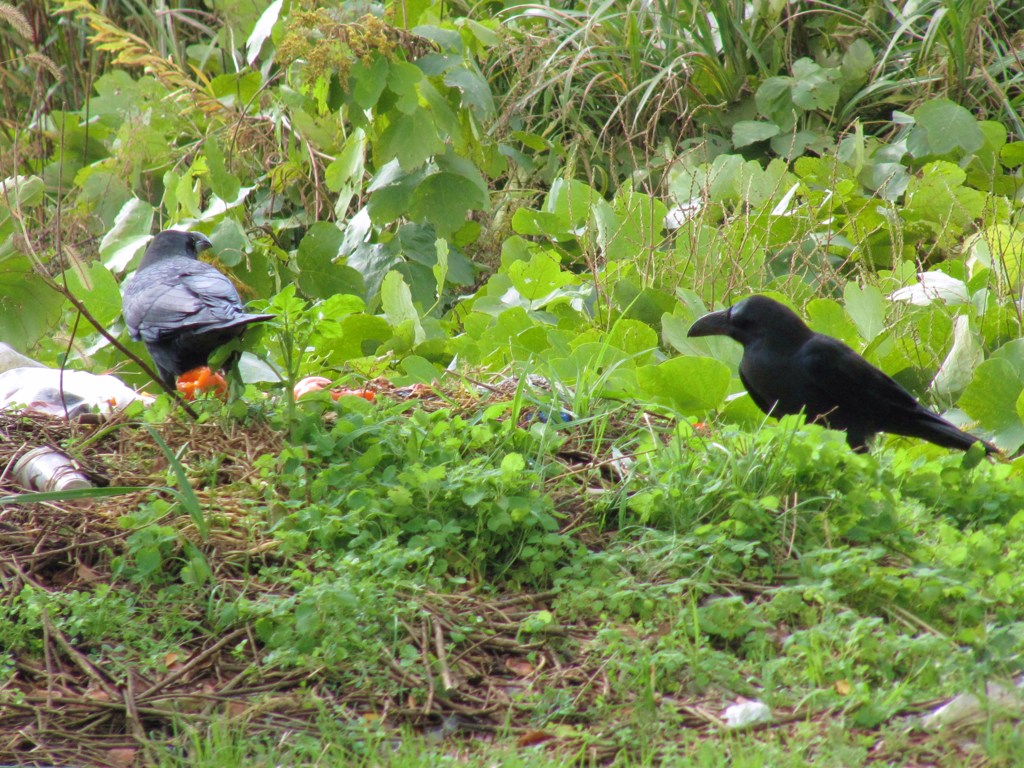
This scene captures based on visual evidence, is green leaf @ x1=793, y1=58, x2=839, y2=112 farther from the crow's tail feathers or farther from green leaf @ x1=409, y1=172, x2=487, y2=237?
the crow's tail feathers

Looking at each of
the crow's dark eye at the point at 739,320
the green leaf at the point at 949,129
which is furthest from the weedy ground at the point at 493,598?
the green leaf at the point at 949,129

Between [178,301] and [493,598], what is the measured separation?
1556mm

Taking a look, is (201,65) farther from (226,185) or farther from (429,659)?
(429,659)

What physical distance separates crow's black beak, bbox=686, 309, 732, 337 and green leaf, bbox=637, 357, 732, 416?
160mm

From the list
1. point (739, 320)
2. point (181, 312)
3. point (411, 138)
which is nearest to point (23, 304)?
point (181, 312)

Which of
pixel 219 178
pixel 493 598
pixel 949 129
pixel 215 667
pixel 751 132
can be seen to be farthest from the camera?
pixel 751 132

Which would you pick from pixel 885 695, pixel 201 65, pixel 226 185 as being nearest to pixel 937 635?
pixel 885 695

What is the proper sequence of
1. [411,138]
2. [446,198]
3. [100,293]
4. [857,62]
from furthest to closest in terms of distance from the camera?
[857,62] < [446,198] < [411,138] < [100,293]

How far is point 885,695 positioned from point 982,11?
4.96 metres

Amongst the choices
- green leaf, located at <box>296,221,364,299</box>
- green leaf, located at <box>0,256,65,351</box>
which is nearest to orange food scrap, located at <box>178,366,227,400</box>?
green leaf, located at <box>0,256,65,351</box>

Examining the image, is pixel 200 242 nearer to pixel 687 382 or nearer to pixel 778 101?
pixel 687 382

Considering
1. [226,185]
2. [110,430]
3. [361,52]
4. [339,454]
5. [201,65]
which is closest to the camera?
[339,454]

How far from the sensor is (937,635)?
88.0 inches

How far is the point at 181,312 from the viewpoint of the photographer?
3443 mm
